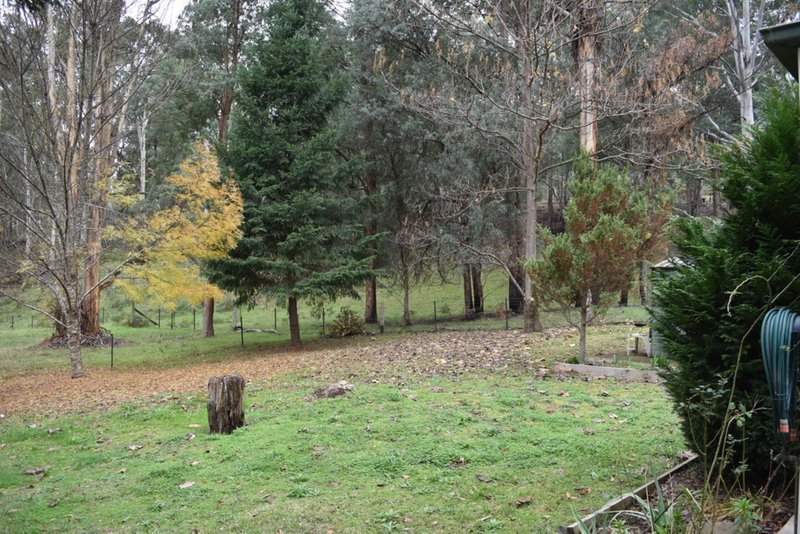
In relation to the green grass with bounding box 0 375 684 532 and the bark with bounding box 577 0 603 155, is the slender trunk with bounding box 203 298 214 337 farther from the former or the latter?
the bark with bounding box 577 0 603 155

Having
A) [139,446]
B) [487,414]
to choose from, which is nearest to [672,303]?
[487,414]

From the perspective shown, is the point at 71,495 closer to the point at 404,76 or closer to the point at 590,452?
the point at 590,452

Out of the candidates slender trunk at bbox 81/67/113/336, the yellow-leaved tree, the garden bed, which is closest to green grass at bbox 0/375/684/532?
the garden bed

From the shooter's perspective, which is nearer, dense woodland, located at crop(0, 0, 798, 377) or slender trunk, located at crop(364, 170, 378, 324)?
dense woodland, located at crop(0, 0, 798, 377)

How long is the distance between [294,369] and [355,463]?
7.47m

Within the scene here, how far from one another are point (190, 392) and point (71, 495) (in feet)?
17.2

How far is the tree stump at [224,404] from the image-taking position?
7312mm

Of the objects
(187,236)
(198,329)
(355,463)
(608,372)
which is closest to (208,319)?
(198,329)

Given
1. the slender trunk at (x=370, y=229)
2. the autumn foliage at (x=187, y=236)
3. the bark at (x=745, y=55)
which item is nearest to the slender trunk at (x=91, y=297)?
the autumn foliage at (x=187, y=236)

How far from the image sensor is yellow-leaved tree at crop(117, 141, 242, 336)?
49.0ft

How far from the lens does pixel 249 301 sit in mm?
18750

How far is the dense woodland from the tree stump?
19.1 feet

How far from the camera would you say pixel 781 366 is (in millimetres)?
2949

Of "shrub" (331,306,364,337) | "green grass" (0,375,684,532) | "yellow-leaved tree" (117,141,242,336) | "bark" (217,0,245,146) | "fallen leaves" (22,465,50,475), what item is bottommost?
"fallen leaves" (22,465,50,475)
